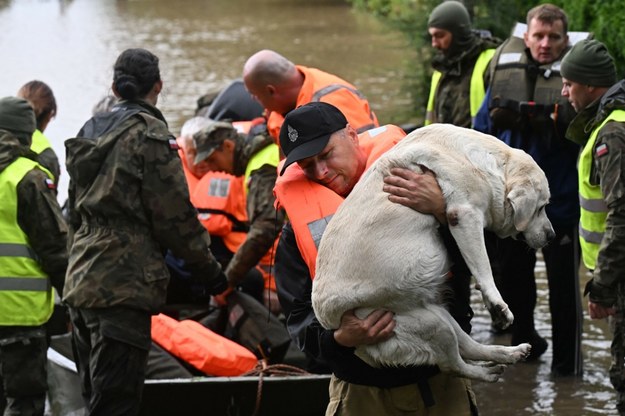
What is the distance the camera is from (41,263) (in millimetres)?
6711

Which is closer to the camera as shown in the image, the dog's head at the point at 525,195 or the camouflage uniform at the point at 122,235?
the dog's head at the point at 525,195

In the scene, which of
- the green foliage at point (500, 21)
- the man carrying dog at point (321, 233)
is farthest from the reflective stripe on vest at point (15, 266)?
the green foliage at point (500, 21)

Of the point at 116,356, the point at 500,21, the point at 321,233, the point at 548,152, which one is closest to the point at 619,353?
the point at 548,152

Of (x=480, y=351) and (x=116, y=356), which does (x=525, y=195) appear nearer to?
(x=480, y=351)

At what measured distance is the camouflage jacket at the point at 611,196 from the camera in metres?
6.12

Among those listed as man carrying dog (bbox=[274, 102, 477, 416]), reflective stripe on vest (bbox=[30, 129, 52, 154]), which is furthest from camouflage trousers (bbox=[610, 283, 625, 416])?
reflective stripe on vest (bbox=[30, 129, 52, 154])

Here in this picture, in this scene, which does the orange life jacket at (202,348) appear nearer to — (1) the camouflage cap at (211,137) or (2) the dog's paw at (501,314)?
(1) the camouflage cap at (211,137)

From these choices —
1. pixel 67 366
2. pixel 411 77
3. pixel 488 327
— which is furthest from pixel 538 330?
pixel 411 77

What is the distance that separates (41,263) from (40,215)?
321 millimetres

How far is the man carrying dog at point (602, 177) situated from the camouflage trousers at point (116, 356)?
2.50 m

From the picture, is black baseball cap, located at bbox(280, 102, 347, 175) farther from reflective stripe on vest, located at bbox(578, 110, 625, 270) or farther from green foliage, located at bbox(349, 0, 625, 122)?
green foliage, located at bbox(349, 0, 625, 122)

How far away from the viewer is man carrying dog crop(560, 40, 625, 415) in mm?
6156

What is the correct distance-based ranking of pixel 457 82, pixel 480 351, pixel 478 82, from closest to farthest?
pixel 480 351, pixel 478 82, pixel 457 82

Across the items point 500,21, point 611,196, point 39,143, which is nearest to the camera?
point 611,196
